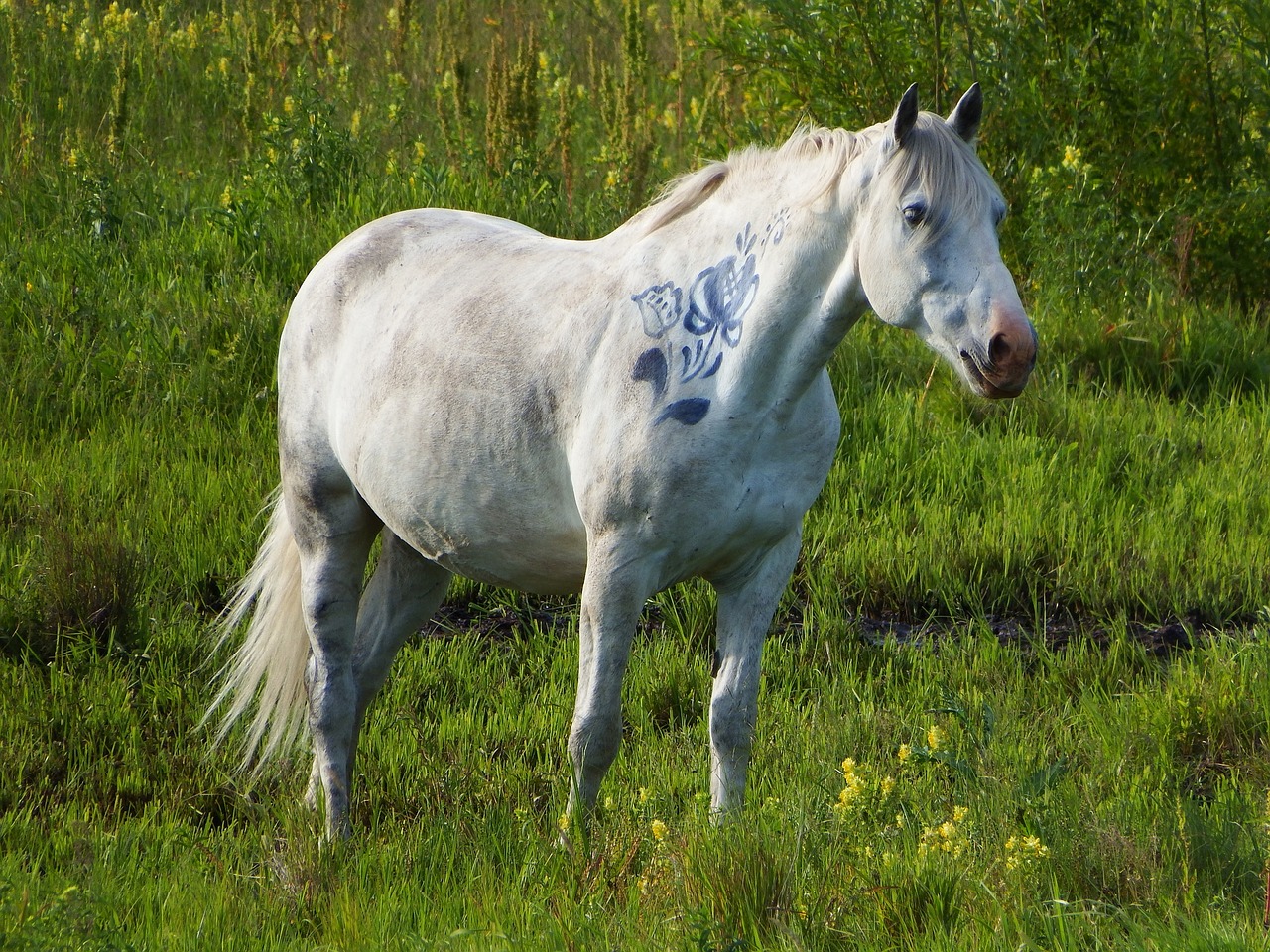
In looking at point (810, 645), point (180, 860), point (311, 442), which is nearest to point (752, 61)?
point (810, 645)

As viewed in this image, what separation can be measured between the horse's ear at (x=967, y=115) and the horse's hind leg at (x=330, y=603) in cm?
201

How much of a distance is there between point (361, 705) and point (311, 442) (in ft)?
2.64

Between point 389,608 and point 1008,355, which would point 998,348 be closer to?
point 1008,355

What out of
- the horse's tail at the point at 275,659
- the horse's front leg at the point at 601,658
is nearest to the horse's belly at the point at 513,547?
the horse's front leg at the point at 601,658

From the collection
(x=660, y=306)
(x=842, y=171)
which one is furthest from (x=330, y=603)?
(x=842, y=171)

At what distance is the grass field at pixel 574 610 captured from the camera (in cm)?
307

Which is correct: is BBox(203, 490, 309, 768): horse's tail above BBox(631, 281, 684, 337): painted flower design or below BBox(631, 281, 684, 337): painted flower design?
below

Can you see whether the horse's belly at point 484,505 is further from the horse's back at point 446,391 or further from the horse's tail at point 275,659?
the horse's tail at point 275,659

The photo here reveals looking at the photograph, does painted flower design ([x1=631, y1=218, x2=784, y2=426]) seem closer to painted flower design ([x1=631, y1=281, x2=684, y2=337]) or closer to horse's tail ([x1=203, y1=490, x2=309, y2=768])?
painted flower design ([x1=631, y1=281, x2=684, y2=337])

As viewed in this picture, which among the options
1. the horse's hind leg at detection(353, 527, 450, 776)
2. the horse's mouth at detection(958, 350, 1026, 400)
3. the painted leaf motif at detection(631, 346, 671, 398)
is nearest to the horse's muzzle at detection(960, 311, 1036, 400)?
the horse's mouth at detection(958, 350, 1026, 400)

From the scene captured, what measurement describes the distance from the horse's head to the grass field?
1012mm

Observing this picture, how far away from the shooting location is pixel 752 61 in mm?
7473

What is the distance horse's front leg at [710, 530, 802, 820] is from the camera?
3.43 m

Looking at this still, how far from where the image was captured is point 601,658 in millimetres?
3287
